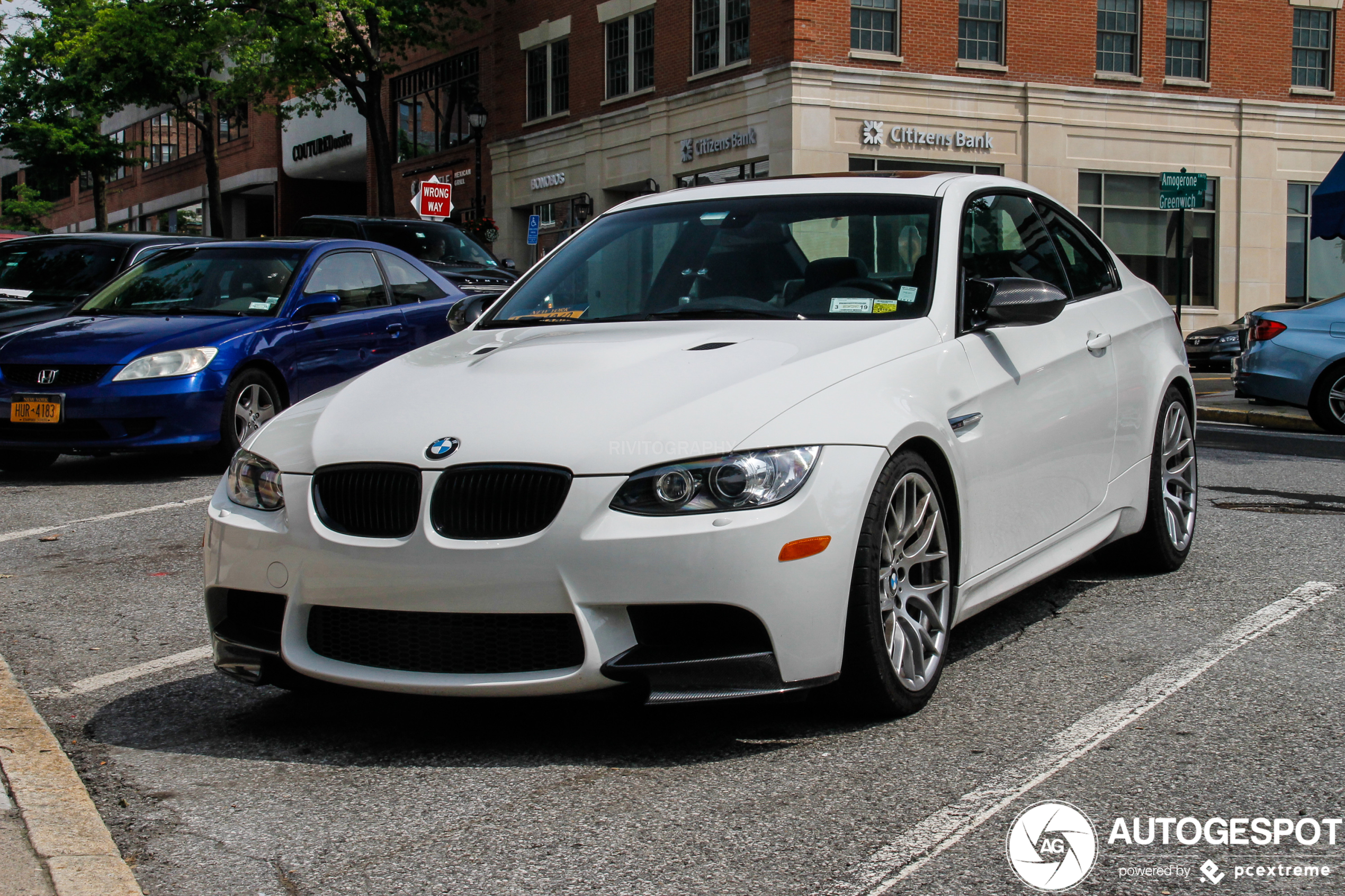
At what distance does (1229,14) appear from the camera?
29.9m

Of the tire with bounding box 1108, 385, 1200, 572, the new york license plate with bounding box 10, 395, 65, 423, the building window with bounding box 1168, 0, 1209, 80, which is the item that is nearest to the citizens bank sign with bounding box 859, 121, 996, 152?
the building window with bounding box 1168, 0, 1209, 80

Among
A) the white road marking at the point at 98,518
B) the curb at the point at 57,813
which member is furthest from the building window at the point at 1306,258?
the curb at the point at 57,813

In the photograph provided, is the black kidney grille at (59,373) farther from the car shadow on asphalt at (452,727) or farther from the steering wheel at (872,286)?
the steering wheel at (872,286)

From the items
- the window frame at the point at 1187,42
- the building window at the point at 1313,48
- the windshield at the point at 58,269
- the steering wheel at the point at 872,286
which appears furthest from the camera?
the building window at the point at 1313,48

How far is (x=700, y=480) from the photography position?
3.54m

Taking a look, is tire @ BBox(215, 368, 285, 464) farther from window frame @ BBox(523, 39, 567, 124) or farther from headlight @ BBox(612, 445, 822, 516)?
window frame @ BBox(523, 39, 567, 124)

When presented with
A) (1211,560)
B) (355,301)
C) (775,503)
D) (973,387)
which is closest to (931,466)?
(973,387)

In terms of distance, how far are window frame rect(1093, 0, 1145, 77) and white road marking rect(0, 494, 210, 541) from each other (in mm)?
24552

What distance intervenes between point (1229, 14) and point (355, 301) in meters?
24.8

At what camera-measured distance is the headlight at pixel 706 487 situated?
3520 millimetres

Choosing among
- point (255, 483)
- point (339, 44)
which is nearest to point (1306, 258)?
point (339, 44)

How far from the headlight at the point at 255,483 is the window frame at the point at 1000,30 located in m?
25.7

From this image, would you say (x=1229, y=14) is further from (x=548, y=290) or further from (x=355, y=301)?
(x=548, y=290)

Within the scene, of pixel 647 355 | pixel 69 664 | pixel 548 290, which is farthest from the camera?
pixel 548 290
